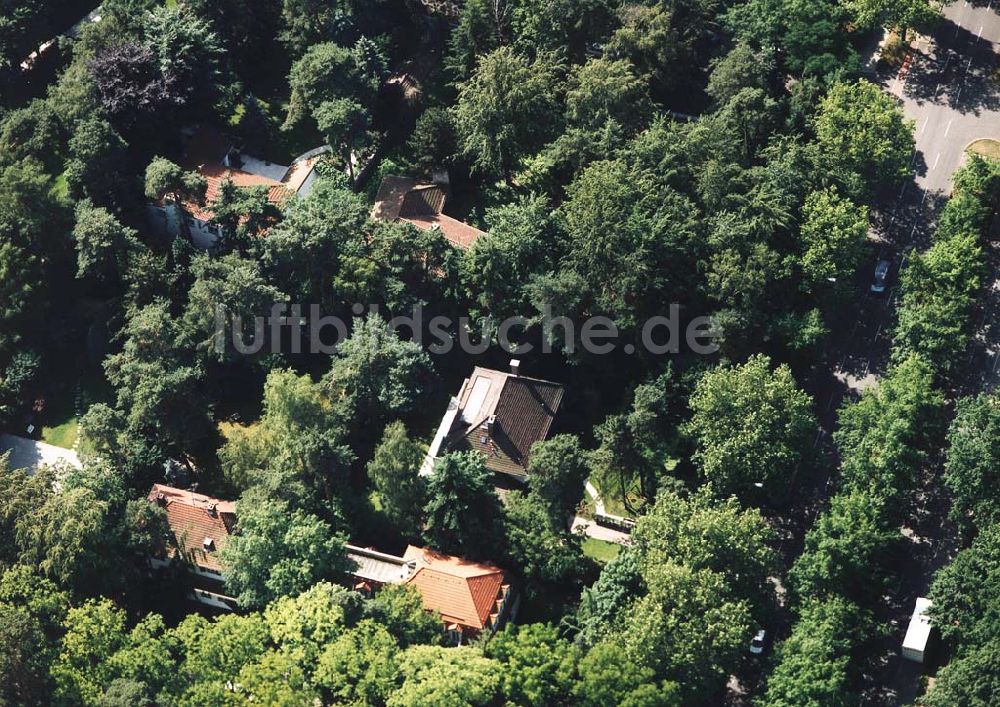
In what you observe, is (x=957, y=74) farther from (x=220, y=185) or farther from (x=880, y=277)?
(x=220, y=185)

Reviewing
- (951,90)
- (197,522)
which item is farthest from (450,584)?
(951,90)

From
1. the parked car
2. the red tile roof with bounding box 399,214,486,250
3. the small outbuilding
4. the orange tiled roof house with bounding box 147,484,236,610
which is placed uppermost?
the parked car

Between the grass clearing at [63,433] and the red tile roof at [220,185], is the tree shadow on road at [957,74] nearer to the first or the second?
the red tile roof at [220,185]

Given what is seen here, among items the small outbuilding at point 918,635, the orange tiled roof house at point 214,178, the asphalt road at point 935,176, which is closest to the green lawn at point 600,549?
the asphalt road at point 935,176

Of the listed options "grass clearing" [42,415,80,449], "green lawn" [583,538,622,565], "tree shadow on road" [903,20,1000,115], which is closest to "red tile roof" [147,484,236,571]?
"grass clearing" [42,415,80,449]

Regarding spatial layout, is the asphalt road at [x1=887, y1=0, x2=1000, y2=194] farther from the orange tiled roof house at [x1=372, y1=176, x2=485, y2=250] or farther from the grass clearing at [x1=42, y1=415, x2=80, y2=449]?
the grass clearing at [x1=42, y1=415, x2=80, y2=449]
